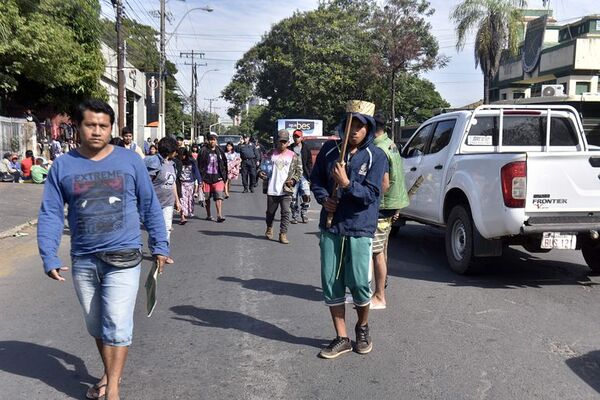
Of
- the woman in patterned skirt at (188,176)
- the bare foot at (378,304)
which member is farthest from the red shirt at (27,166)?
the bare foot at (378,304)

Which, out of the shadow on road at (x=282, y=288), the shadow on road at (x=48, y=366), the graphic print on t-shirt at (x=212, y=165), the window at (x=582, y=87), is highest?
the window at (x=582, y=87)

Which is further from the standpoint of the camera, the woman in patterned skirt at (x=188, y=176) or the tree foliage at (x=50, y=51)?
the tree foliage at (x=50, y=51)

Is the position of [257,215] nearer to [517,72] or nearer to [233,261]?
[233,261]

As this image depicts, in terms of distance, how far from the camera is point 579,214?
6082mm

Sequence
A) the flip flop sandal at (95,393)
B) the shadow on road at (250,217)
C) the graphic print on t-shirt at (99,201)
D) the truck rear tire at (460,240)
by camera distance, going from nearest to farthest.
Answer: the graphic print on t-shirt at (99,201), the flip flop sandal at (95,393), the truck rear tire at (460,240), the shadow on road at (250,217)

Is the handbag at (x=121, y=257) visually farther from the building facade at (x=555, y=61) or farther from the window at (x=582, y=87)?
the window at (x=582, y=87)

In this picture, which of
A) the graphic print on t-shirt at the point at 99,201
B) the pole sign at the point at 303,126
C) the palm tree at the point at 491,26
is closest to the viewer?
the graphic print on t-shirt at the point at 99,201

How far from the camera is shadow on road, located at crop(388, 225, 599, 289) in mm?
6664

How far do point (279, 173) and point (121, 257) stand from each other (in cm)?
602

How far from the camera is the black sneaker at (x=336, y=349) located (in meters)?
4.30

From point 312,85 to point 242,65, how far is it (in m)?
17.2

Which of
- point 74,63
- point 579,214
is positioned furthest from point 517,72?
point 579,214

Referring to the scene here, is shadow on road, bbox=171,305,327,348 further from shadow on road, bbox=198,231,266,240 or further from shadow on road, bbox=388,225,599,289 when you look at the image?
shadow on road, bbox=198,231,266,240

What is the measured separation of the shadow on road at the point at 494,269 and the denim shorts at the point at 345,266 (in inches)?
104
